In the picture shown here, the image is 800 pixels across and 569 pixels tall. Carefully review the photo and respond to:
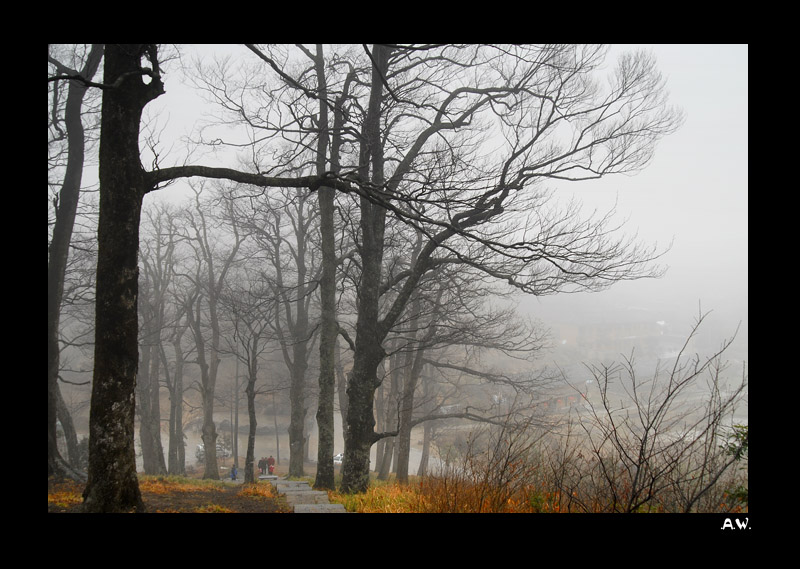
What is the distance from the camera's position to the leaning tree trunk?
504 cm

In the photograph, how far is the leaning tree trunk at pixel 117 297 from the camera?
504 cm

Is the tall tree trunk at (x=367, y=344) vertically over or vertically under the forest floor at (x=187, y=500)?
over

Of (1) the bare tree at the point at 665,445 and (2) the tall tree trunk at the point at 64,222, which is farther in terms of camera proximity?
(2) the tall tree trunk at the point at 64,222

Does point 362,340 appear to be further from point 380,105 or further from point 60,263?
point 60,263

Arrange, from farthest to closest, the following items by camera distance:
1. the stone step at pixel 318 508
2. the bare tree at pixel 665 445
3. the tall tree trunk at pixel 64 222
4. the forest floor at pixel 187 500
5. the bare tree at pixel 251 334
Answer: the bare tree at pixel 251 334, the tall tree trunk at pixel 64 222, the forest floor at pixel 187 500, the stone step at pixel 318 508, the bare tree at pixel 665 445

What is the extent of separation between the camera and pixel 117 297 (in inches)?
204

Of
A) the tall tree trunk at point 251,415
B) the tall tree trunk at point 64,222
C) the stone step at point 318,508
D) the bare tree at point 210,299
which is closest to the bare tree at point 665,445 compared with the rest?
the stone step at point 318,508

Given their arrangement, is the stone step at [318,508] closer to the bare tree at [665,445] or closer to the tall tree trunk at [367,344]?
the tall tree trunk at [367,344]

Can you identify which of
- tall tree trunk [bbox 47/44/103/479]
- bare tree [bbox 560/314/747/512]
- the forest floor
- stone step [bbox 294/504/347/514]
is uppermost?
tall tree trunk [bbox 47/44/103/479]

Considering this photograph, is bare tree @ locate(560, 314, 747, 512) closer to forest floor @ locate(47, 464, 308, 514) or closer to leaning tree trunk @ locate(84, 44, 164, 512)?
forest floor @ locate(47, 464, 308, 514)

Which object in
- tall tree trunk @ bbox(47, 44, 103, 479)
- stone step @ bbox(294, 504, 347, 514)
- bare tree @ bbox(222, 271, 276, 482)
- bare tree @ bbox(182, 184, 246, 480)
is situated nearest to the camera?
stone step @ bbox(294, 504, 347, 514)

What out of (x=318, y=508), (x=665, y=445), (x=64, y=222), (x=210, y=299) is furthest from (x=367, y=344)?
(x=210, y=299)

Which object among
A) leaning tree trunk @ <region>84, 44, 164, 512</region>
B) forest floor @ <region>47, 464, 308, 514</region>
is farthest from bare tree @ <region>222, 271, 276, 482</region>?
leaning tree trunk @ <region>84, 44, 164, 512</region>
